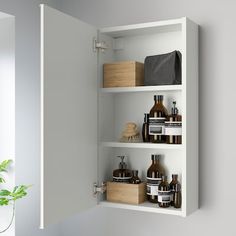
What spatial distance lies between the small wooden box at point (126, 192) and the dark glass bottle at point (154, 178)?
4 cm

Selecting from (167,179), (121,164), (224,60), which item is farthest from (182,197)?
(224,60)

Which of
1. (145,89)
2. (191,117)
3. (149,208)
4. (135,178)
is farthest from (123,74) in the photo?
(149,208)

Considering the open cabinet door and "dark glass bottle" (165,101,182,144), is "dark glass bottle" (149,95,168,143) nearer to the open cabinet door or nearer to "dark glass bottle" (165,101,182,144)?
"dark glass bottle" (165,101,182,144)

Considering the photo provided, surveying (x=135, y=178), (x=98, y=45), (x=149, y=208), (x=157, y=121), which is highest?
(x=98, y=45)

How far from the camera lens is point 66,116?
1624mm

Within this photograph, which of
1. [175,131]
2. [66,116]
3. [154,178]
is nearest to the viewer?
[66,116]

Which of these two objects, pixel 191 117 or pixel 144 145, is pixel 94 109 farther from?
pixel 191 117

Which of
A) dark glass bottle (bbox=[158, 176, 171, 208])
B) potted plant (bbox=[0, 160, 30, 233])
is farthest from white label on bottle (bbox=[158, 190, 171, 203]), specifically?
potted plant (bbox=[0, 160, 30, 233])

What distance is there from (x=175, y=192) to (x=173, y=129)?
27 cm

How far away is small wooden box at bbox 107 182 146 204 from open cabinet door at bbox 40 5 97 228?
0.09 m

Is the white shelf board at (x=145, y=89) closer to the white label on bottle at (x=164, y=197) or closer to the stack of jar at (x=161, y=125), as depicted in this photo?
the stack of jar at (x=161, y=125)

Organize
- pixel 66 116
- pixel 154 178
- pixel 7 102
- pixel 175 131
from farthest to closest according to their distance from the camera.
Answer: pixel 7 102 → pixel 154 178 → pixel 175 131 → pixel 66 116

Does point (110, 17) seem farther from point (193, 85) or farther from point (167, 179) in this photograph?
point (167, 179)

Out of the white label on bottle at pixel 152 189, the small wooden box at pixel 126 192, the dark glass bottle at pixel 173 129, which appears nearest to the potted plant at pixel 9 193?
the small wooden box at pixel 126 192
